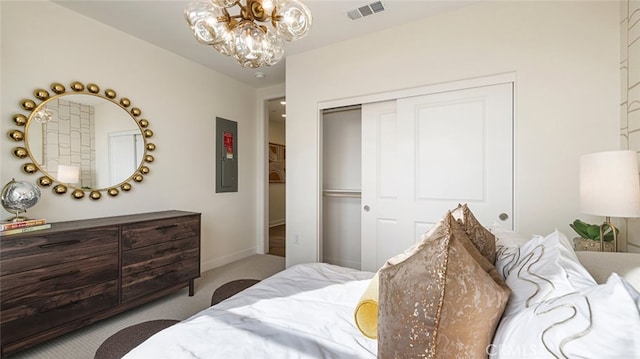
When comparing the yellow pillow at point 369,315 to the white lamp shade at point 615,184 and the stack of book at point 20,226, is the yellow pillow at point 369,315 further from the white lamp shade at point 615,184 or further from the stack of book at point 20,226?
the stack of book at point 20,226

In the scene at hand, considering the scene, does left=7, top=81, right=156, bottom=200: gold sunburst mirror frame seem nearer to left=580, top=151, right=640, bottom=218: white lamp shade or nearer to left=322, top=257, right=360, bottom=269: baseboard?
left=322, top=257, right=360, bottom=269: baseboard

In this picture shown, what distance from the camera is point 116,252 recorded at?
2.21m

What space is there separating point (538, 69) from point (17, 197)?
4.04 metres

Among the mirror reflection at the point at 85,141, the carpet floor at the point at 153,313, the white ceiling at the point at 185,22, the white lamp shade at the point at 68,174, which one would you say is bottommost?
the carpet floor at the point at 153,313

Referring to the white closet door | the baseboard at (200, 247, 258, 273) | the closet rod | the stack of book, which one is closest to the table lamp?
the white closet door

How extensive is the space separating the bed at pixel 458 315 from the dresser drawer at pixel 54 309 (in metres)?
1.49

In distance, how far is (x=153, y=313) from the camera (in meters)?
2.45

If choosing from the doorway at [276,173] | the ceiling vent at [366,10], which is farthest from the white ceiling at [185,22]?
the doorway at [276,173]

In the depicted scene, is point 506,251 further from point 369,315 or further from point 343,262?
point 343,262

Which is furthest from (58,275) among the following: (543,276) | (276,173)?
(276,173)

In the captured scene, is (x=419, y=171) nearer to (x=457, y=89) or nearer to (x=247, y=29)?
(x=457, y=89)

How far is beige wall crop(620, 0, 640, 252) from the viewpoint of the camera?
172cm

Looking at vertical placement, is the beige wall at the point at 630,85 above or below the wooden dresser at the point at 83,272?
above

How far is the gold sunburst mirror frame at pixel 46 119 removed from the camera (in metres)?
2.11
